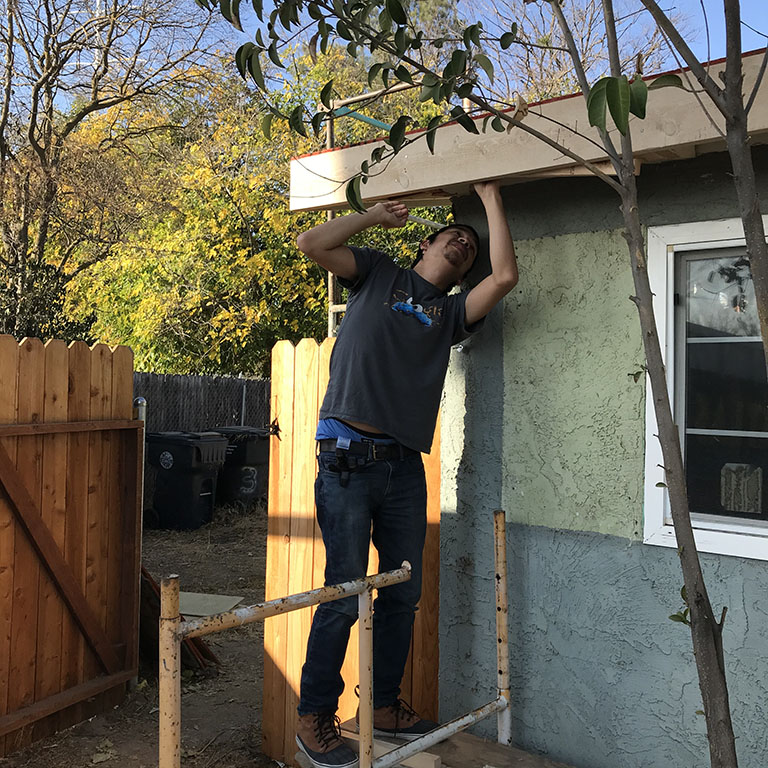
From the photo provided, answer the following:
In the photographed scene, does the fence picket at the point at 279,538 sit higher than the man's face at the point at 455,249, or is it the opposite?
the man's face at the point at 455,249

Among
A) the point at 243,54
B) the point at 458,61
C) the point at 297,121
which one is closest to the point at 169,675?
the point at 297,121

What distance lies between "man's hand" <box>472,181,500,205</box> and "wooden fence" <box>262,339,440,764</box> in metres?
1.06

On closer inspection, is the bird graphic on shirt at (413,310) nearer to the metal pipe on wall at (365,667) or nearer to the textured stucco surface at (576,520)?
the textured stucco surface at (576,520)

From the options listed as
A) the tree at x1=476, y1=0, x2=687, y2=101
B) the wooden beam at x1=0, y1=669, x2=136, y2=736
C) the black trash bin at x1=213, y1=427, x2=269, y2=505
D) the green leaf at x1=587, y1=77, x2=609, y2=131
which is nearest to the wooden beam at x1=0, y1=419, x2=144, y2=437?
the wooden beam at x1=0, y1=669, x2=136, y2=736

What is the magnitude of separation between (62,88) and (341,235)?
1286 cm

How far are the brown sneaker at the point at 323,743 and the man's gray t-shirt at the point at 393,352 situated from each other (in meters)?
1.08

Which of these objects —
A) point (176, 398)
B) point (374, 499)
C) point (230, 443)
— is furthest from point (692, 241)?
point (176, 398)

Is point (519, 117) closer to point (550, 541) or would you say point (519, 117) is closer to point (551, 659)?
point (550, 541)

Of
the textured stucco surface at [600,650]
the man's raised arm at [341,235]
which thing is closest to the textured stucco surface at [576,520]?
the textured stucco surface at [600,650]

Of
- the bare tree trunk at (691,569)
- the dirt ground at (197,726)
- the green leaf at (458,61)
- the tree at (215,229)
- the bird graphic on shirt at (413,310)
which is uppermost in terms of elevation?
the tree at (215,229)

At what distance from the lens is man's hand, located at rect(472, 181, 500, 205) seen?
10.1 ft

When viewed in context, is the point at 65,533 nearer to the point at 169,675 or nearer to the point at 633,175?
the point at 169,675

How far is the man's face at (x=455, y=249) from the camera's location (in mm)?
3252

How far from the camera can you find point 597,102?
1.27 meters
